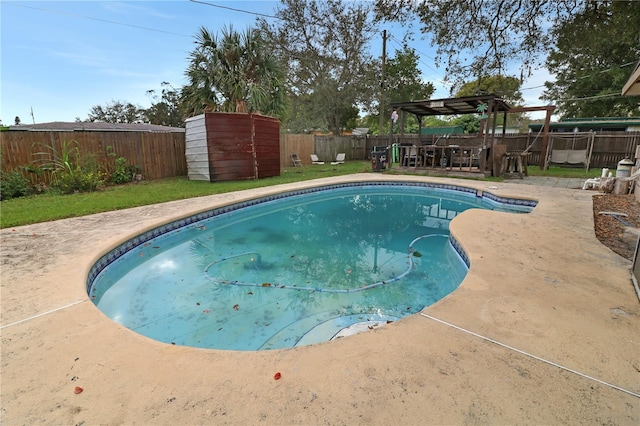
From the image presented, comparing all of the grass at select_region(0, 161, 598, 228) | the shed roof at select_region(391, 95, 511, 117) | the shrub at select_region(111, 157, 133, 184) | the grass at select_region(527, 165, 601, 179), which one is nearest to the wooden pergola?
the shed roof at select_region(391, 95, 511, 117)

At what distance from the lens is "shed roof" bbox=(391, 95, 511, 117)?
9367 millimetres

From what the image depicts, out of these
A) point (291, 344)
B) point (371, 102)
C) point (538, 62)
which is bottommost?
point (291, 344)

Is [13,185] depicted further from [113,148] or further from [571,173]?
→ [571,173]

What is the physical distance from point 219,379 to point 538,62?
6.50 m

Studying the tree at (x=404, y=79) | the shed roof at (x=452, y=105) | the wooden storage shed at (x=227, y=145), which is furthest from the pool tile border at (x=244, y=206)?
the tree at (x=404, y=79)

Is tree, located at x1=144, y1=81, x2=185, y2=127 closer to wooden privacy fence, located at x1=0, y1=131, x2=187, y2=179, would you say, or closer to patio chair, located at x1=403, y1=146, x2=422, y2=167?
wooden privacy fence, located at x1=0, y1=131, x2=187, y2=179

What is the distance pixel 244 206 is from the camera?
21.5 ft

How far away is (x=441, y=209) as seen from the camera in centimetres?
693

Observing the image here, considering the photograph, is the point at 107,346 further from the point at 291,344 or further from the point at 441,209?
the point at 441,209

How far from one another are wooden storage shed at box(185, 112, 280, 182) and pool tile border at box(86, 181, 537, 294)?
260cm

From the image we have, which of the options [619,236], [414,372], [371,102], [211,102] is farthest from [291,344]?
[371,102]

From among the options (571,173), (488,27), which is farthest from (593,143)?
(488,27)

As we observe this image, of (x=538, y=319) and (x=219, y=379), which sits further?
(x=538, y=319)

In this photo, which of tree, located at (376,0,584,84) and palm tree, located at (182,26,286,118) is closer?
tree, located at (376,0,584,84)
